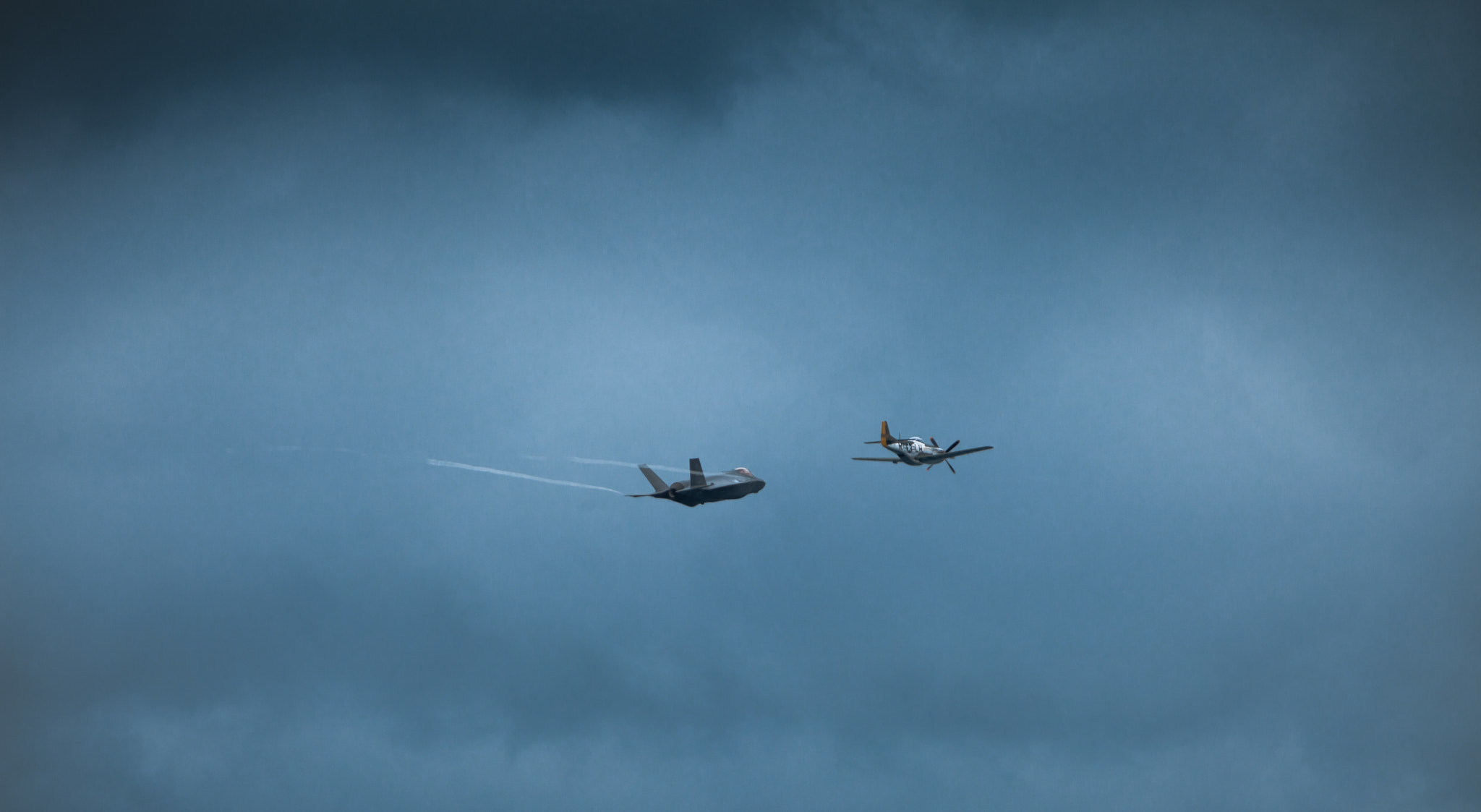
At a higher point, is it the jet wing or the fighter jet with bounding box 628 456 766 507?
the jet wing

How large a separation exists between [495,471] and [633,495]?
1520cm

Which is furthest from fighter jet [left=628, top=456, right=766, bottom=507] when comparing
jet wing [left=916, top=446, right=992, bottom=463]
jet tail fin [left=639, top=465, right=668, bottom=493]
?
jet wing [left=916, top=446, right=992, bottom=463]

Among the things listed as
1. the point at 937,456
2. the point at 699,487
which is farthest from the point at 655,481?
the point at 937,456

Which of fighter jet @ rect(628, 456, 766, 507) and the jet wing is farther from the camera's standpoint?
the jet wing

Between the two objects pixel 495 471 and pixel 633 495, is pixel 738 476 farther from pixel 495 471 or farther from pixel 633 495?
pixel 495 471

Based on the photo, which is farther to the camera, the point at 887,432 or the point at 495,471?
the point at 887,432

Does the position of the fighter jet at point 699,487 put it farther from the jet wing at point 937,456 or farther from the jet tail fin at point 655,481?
the jet wing at point 937,456

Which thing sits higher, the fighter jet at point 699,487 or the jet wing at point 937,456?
the jet wing at point 937,456

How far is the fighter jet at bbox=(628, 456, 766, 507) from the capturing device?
117312mm

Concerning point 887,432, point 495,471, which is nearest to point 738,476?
point 495,471

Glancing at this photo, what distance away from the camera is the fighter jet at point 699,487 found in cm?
11731

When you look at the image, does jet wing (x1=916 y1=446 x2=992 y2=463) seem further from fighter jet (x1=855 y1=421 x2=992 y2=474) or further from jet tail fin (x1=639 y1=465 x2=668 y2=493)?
jet tail fin (x1=639 y1=465 x2=668 y2=493)

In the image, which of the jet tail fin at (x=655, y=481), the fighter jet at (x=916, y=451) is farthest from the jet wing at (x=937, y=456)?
the jet tail fin at (x=655, y=481)

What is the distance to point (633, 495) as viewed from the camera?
111812 millimetres
